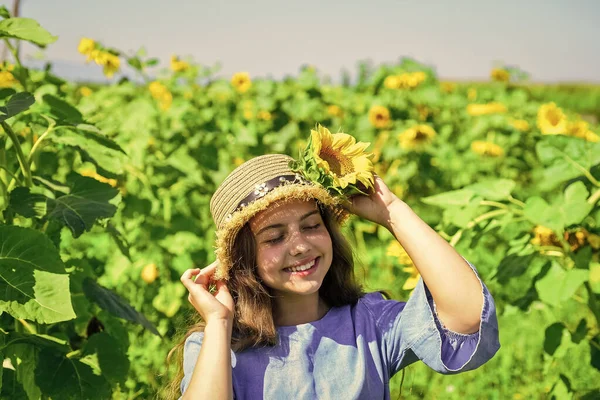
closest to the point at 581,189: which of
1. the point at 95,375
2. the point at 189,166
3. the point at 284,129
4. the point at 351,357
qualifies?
the point at 351,357

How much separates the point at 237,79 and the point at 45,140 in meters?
3.23

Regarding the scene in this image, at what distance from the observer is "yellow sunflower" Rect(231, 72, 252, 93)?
5.22 meters

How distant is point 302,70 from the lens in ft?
17.5

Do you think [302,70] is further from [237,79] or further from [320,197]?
[320,197]

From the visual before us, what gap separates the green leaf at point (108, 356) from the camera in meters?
2.13

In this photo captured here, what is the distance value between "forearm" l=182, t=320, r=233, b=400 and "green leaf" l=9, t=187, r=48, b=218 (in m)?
0.57

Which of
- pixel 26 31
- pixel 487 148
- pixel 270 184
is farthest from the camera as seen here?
pixel 487 148

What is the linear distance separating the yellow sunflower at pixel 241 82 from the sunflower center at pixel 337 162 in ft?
11.9

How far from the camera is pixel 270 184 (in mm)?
1640

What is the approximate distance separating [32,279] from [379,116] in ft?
11.4

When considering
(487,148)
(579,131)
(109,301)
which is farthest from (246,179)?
(487,148)

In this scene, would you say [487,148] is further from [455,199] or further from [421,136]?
[455,199]

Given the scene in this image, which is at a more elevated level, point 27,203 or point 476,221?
point 27,203

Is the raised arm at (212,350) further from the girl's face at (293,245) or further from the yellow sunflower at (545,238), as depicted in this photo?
the yellow sunflower at (545,238)
